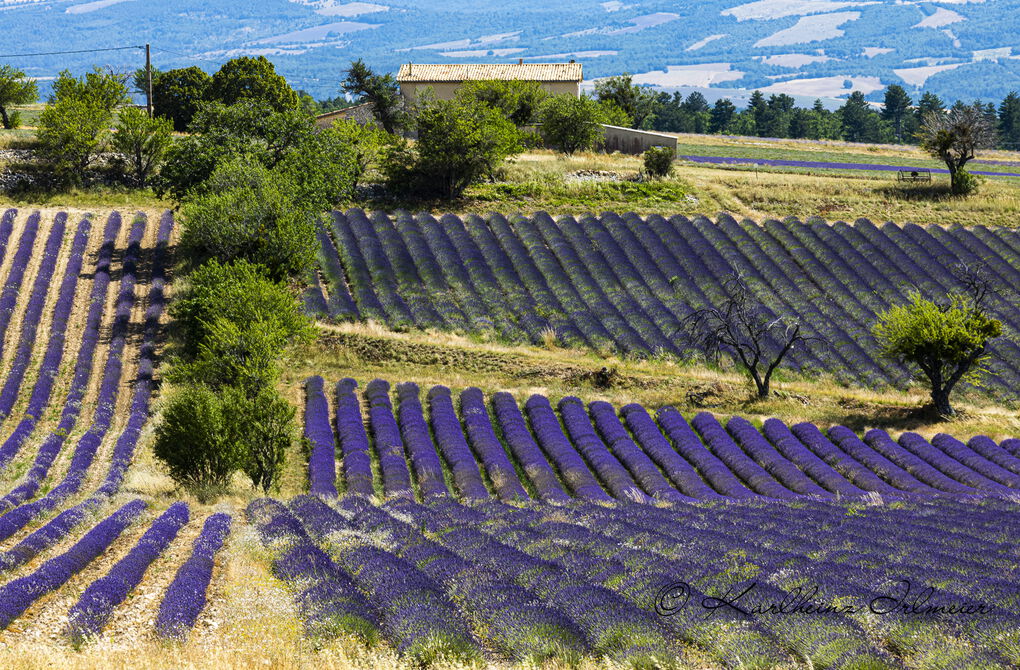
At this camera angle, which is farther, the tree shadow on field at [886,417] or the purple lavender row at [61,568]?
the tree shadow on field at [886,417]

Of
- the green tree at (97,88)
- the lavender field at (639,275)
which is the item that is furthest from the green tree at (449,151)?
the green tree at (97,88)

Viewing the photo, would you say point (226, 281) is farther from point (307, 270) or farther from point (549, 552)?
point (549, 552)

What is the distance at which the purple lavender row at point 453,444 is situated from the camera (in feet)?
90.2

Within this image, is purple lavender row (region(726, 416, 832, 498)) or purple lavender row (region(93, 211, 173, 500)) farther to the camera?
purple lavender row (region(726, 416, 832, 498))

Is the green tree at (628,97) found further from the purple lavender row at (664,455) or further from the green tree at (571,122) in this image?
the purple lavender row at (664,455)

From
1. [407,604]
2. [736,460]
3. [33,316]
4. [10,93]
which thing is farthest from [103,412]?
[10,93]

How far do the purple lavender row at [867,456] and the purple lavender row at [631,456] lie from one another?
6774 mm

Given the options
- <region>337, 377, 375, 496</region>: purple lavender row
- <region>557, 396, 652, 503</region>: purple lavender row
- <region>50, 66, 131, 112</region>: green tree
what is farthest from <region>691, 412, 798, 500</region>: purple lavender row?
<region>50, 66, 131, 112</region>: green tree

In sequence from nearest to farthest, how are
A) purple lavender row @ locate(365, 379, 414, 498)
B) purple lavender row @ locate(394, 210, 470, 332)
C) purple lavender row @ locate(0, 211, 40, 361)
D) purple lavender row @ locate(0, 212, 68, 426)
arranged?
purple lavender row @ locate(365, 379, 414, 498), purple lavender row @ locate(0, 212, 68, 426), purple lavender row @ locate(0, 211, 40, 361), purple lavender row @ locate(394, 210, 470, 332)

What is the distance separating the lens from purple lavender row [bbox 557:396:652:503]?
27.7 meters

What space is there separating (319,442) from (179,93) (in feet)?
184

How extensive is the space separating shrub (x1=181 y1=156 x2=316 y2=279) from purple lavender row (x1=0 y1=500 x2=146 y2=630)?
2099 centimetres

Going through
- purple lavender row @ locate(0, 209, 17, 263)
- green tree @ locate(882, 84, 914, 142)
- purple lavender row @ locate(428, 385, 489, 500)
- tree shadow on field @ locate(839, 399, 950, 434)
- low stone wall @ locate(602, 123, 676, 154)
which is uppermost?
green tree @ locate(882, 84, 914, 142)

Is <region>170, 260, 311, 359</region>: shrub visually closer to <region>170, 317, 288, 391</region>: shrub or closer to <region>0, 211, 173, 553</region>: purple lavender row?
<region>170, 317, 288, 391</region>: shrub
